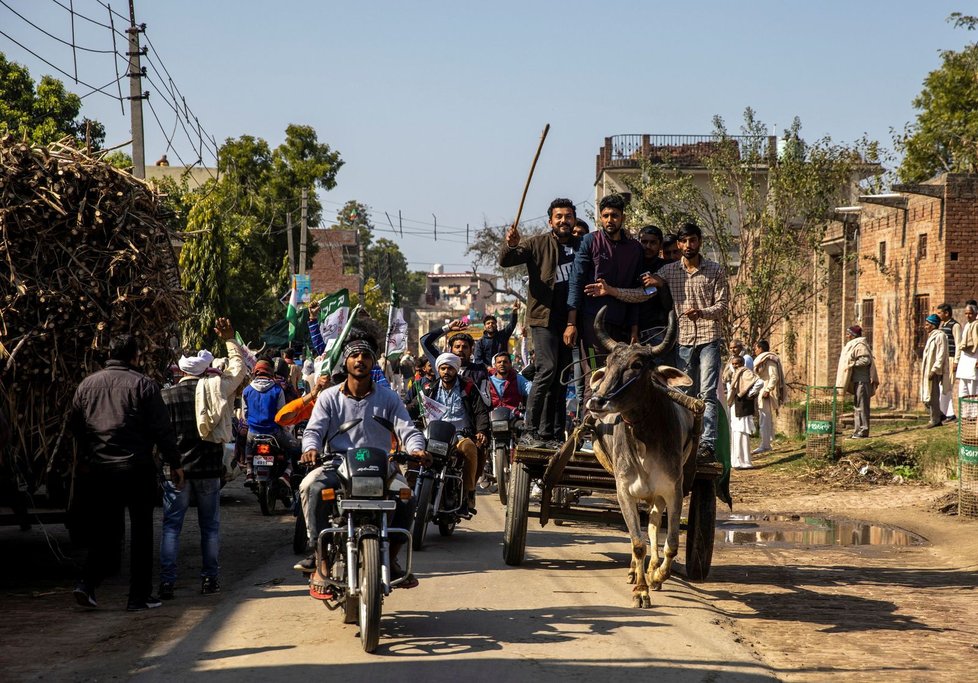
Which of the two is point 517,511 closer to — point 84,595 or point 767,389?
point 84,595

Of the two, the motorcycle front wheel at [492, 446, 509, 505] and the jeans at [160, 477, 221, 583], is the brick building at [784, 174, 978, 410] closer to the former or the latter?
the motorcycle front wheel at [492, 446, 509, 505]

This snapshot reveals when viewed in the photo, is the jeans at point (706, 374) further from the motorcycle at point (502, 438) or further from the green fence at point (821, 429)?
the green fence at point (821, 429)

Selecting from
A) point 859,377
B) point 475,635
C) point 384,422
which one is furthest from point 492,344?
point 475,635

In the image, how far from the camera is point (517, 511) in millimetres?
10484

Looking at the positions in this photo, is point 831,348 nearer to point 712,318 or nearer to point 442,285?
point 712,318

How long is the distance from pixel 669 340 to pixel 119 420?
4.21m

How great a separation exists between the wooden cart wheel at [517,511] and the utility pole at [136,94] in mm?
12102

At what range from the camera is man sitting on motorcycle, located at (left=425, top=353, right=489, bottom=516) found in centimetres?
1274

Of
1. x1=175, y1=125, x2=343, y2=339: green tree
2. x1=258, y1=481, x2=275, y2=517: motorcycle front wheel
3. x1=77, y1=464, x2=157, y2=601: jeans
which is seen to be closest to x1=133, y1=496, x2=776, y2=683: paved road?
x1=77, y1=464, x2=157, y2=601: jeans

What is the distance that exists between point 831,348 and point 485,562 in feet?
77.5

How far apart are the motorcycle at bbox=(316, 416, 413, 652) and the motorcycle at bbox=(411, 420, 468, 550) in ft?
11.4

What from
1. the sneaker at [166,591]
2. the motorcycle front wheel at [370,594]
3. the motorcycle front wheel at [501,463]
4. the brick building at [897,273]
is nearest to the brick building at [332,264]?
the brick building at [897,273]

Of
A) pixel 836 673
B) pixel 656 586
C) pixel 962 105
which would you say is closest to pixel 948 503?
pixel 656 586

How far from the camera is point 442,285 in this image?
18088cm
